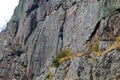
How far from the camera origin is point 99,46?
4388 centimetres

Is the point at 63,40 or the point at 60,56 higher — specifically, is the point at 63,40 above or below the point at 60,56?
above

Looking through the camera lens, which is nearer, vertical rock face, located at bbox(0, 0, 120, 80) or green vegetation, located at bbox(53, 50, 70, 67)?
vertical rock face, located at bbox(0, 0, 120, 80)

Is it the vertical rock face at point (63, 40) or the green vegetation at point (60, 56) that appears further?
the green vegetation at point (60, 56)

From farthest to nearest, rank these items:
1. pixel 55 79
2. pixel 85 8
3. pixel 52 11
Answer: pixel 52 11 < pixel 85 8 < pixel 55 79

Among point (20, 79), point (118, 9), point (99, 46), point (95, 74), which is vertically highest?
point (118, 9)

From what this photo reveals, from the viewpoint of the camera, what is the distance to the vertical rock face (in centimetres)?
4253

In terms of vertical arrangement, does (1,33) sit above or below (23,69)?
above

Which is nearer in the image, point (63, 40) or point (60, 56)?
point (60, 56)

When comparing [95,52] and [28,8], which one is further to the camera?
[28,8]

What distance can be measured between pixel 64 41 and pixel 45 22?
8.63 meters

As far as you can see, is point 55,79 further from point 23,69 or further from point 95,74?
point 23,69

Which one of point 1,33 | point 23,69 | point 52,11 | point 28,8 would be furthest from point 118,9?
point 1,33

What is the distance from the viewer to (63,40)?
56.4 m

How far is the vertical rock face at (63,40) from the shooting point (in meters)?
42.5
